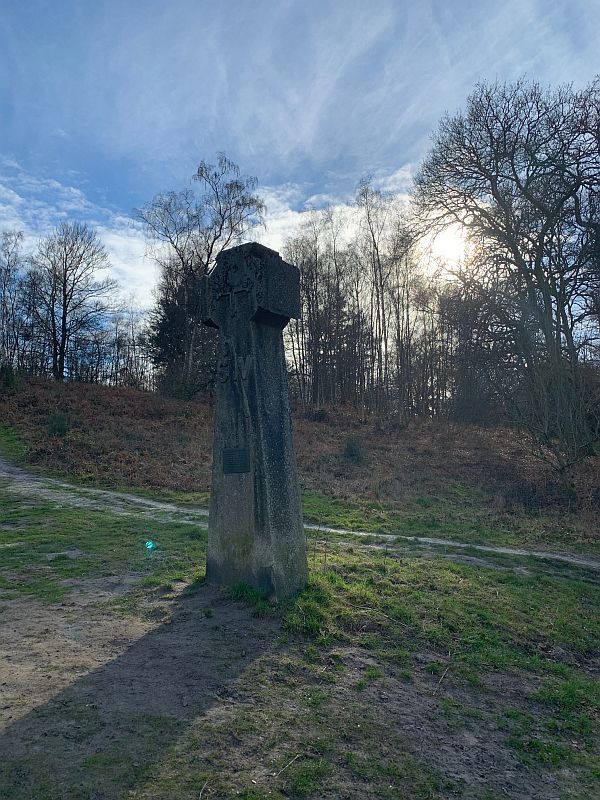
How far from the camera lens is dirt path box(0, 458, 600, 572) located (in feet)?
33.8

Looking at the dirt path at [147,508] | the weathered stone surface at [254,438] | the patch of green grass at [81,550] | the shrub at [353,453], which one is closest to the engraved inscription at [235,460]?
the weathered stone surface at [254,438]

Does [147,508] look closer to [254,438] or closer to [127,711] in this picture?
[254,438]

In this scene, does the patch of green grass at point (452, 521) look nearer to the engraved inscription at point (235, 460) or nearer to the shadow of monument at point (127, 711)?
the engraved inscription at point (235, 460)

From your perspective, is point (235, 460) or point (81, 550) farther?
point (81, 550)

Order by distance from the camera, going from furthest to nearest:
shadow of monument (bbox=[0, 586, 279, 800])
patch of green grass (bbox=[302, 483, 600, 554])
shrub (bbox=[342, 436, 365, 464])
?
1. shrub (bbox=[342, 436, 365, 464])
2. patch of green grass (bbox=[302, 483, 600, 554])
3. shadow of monument (bbox=[0, 586, 279, 800])

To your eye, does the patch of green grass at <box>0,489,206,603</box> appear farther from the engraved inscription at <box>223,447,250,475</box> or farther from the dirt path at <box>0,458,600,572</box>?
the engraved inscription at <box>223,447,250,475</box>

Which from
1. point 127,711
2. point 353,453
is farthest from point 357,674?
point 353,453

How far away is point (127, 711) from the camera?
3912 mm

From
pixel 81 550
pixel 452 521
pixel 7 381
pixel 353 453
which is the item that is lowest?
pixel 452 521

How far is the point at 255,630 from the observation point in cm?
538

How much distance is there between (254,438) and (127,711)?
2.93m

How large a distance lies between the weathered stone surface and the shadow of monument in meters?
0.69

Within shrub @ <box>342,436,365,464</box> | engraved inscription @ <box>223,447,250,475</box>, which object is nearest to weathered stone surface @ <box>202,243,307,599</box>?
engraved inscription @ <box>223,447,250,475</box>

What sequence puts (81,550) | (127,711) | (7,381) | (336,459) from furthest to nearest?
(7,381)
(336,459)
(81,550)
(127,711)
